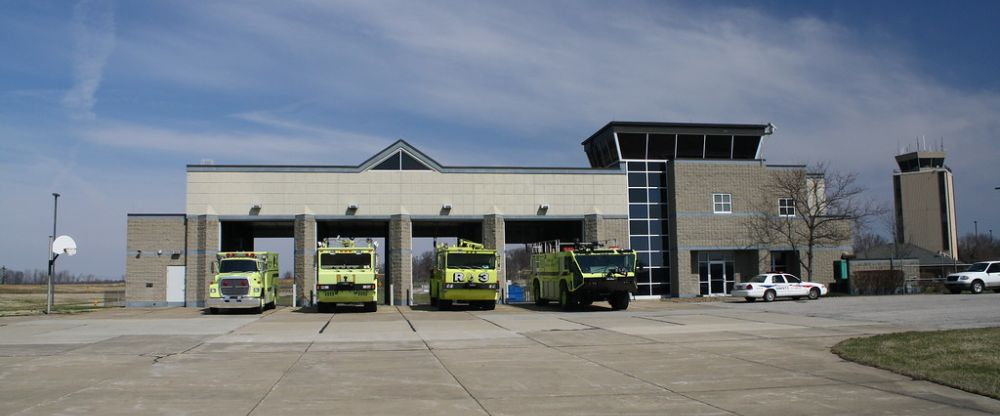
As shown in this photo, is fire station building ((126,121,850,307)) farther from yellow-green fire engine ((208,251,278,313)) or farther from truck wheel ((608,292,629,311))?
truck wheel ((608,292,629,311))

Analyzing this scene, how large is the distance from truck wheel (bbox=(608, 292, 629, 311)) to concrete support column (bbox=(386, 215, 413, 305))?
1242cm

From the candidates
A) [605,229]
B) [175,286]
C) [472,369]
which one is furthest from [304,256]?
[472,369]

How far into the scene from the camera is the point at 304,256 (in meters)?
39.7

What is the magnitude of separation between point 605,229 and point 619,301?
11043 millimetres

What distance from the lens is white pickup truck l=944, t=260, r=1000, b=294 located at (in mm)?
38531

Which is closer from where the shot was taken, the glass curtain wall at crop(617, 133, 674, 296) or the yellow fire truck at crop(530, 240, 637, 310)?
the yellow fire truck at crop(530, 240, 637, 310)

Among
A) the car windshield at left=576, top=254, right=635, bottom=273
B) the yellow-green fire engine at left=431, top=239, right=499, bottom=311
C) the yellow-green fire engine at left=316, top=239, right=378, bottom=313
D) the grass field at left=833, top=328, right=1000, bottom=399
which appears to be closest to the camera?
the grass field at left=833, top=328, right=1000, bottom=399

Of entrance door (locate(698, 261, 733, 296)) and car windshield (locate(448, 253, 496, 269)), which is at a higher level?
car windshield (locate(448, 253, 496, 269))

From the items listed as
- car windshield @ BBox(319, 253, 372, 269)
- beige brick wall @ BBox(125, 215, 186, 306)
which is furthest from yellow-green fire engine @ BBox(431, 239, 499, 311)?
beige brick wall @ BBox(125, 215, 186, 306)

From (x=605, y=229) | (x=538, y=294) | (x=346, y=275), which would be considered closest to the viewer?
(x=346, y=275)

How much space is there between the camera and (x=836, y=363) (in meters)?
14.2

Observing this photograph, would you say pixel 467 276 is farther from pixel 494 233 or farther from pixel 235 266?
pixel 235 266

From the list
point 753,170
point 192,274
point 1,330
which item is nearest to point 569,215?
point 753,170

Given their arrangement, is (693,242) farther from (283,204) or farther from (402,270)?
(283,204)
